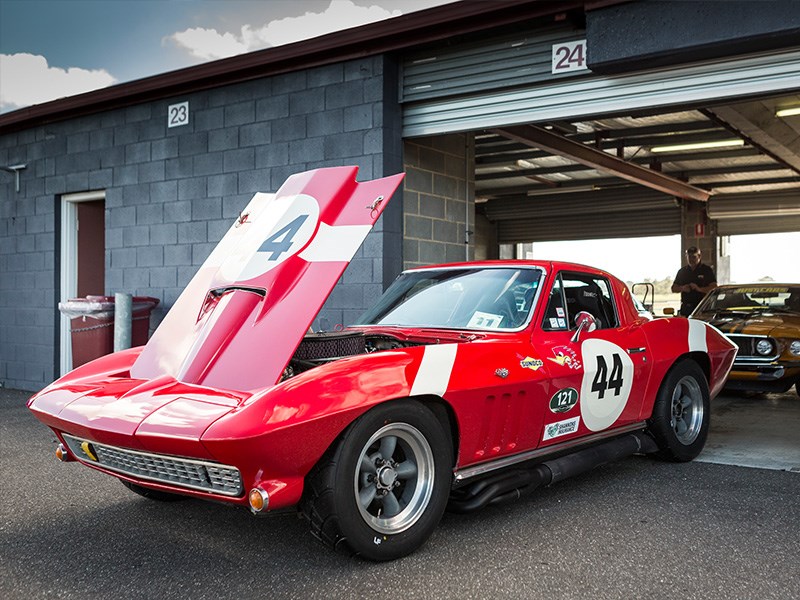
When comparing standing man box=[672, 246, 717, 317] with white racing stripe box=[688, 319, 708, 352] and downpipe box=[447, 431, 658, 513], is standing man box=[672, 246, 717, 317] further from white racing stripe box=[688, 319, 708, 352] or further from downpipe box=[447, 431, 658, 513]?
downpipe box=[447, 431, 658, 513]

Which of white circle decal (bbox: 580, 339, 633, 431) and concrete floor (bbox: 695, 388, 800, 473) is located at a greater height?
white circle decal (bbox: 580, 339, 633, 431)

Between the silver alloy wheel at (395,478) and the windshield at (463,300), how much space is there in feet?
3.26

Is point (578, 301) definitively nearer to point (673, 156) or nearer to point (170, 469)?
point (170, 469)

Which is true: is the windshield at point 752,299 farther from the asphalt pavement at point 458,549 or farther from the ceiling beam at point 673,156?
the ceiling beam at point 673,156

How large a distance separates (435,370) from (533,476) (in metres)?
0.92

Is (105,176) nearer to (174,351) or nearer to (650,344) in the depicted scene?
(174,351)

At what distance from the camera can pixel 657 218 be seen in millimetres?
19688

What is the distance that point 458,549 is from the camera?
3.41 metres

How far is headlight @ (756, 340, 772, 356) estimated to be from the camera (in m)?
7.80

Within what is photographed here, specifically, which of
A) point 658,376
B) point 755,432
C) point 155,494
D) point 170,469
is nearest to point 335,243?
point 170,469

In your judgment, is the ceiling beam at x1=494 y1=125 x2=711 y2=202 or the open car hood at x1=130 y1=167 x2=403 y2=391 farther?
the ceiling beam at x1=494 y1=125 x2=711 y2=202

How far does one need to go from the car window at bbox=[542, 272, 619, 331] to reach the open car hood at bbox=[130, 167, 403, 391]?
1.16 meters

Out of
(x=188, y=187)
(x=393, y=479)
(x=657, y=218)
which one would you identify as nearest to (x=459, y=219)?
(x=188, y=187)

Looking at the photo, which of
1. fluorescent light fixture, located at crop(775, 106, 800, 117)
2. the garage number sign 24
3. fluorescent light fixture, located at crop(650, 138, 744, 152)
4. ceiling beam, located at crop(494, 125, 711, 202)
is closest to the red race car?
the garage number sign 24
